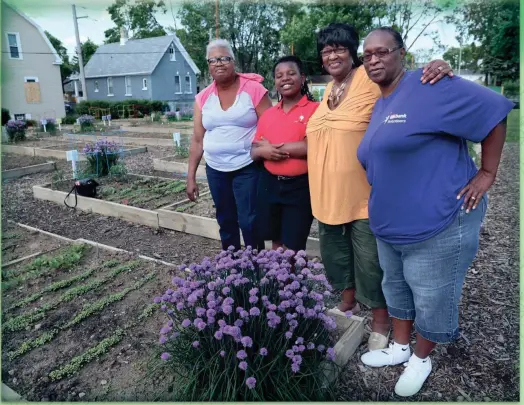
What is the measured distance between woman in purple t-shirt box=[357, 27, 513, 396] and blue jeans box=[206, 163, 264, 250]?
1260 millimetres

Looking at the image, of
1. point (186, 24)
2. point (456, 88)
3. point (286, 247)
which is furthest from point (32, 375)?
point (186, 24)

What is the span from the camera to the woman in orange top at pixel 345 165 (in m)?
2.17

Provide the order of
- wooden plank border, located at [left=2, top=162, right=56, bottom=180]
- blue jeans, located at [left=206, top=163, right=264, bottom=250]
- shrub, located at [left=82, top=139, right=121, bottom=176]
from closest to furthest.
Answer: blue jeans, located at [left=206, top=163, right=264, bottom=250]
shrub, located at [left=82, top=139, right=121, bottom=176]
wooden plank border, located at [left=2, top=162, right=56, bottom=180]

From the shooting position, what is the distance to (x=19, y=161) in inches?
396

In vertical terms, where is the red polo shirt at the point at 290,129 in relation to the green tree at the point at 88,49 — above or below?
below

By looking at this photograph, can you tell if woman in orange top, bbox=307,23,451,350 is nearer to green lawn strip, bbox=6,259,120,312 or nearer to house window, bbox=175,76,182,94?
green lawn strip, bbox=6,259,120,312

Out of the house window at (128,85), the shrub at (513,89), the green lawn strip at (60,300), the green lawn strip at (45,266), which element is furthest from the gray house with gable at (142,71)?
the green lawn strip at (60,300)

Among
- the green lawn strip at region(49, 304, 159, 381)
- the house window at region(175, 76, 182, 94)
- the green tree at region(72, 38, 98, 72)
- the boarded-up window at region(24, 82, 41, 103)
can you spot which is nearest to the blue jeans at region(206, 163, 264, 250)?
the green lawn strip at region(49, 304, 159, 381)

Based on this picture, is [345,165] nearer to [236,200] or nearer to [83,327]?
[236,200]

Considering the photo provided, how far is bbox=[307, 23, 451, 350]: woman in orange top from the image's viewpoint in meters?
2.17

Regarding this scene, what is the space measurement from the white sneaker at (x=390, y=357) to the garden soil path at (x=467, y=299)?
0.04m

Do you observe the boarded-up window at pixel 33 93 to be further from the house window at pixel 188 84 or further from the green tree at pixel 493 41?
the green tree at pixel 493 41

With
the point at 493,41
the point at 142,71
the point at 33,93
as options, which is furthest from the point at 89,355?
the point at 142,71

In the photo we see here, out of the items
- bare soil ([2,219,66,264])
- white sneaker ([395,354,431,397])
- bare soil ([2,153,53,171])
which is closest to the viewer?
white sneaker ([395,354,431,397])
